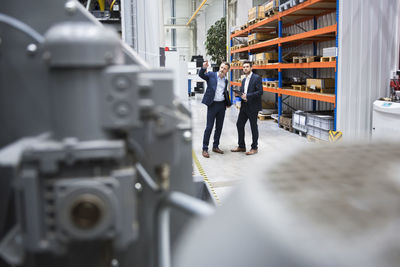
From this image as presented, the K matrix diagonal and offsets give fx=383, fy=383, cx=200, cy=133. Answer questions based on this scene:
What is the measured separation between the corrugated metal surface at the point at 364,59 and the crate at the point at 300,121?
1484 millimetres

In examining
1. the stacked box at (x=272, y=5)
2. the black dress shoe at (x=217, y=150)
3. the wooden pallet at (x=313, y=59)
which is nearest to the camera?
the black dress shoe at (x=217, y=150)

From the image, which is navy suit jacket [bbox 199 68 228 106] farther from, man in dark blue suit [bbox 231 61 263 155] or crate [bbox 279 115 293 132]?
crate [bbox 279 115 293 132]

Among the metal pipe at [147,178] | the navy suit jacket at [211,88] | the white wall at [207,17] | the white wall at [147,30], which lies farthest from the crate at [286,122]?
the white wall at [207,17]

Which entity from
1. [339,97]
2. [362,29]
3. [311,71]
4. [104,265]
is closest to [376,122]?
[339,97]

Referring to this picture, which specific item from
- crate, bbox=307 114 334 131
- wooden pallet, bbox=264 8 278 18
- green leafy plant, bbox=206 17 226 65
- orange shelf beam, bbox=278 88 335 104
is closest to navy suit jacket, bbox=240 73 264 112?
orange shelf beam, bbox=278 88 335 104

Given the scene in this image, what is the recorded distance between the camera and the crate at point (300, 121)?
8.49 m

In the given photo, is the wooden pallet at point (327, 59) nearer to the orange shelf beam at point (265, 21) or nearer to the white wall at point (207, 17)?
the orange shelf beam at point (265, 21)

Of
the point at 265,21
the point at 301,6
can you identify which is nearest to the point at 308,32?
the point at 301,6

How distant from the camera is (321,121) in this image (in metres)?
7.65

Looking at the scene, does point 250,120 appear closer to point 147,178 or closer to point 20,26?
point 147,178

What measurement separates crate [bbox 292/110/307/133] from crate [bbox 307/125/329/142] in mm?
183

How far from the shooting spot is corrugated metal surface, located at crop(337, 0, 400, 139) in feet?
22.2

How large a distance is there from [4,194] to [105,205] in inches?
16.4

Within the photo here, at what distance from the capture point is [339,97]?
6.94m
